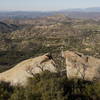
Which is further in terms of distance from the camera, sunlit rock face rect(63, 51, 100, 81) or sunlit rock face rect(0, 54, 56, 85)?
sunlit rock face rect(63, 51, 100, 81)

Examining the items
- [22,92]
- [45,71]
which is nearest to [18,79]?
[45,71]

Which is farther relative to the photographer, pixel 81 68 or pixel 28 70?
pixel 81 68

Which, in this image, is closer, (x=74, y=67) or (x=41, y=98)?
(x=41, y=98)

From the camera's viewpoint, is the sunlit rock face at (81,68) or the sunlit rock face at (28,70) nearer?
the sunlit rock face at (28,70)

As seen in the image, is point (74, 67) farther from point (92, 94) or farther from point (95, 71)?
point (92, 94)
